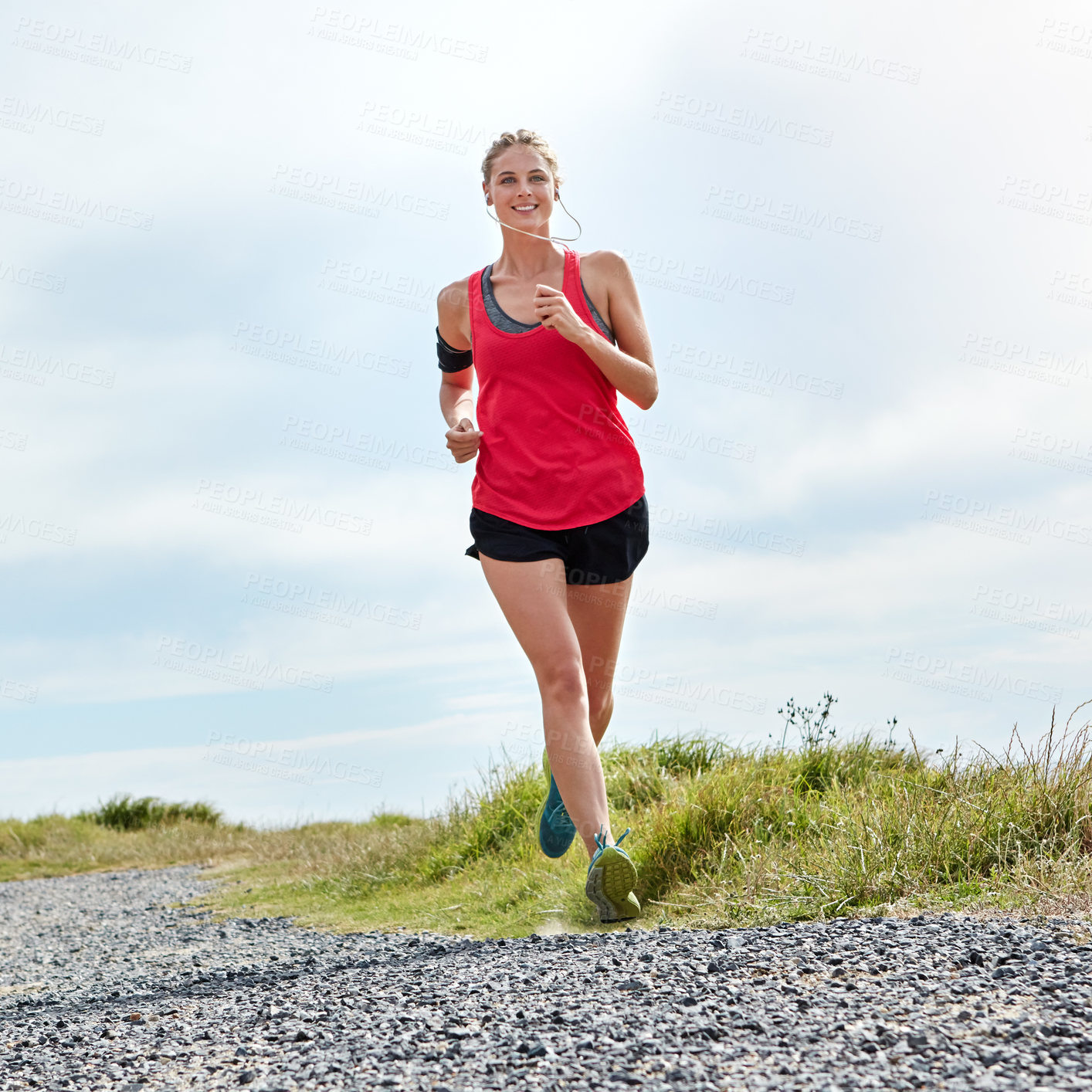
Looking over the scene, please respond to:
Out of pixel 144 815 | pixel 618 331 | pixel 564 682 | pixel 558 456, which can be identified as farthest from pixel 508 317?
pixel 144 815

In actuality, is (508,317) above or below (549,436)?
above

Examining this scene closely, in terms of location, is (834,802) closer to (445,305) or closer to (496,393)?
(496,393)

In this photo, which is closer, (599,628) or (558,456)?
(558,456)

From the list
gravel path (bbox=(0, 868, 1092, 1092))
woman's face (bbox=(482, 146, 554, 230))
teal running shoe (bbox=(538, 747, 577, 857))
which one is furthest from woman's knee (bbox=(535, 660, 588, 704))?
woman's face (bbox=(482, 146, 554, 230))

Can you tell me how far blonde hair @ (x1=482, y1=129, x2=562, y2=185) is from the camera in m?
4.11

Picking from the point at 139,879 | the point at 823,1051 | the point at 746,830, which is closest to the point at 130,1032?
the point at 823,1051

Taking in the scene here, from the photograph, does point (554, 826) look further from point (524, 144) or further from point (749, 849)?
point (524, 144)

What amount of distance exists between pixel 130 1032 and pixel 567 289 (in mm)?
2981

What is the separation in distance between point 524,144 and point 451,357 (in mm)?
967

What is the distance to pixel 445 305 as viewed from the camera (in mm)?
4438

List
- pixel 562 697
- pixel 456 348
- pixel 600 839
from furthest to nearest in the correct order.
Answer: pixel 456 348, pixel 562 697, pixel 600 839

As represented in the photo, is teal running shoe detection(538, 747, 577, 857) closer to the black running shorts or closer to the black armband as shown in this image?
the black running shorts

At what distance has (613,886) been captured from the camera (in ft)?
11.9

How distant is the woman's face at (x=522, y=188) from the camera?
4066 millimetres
